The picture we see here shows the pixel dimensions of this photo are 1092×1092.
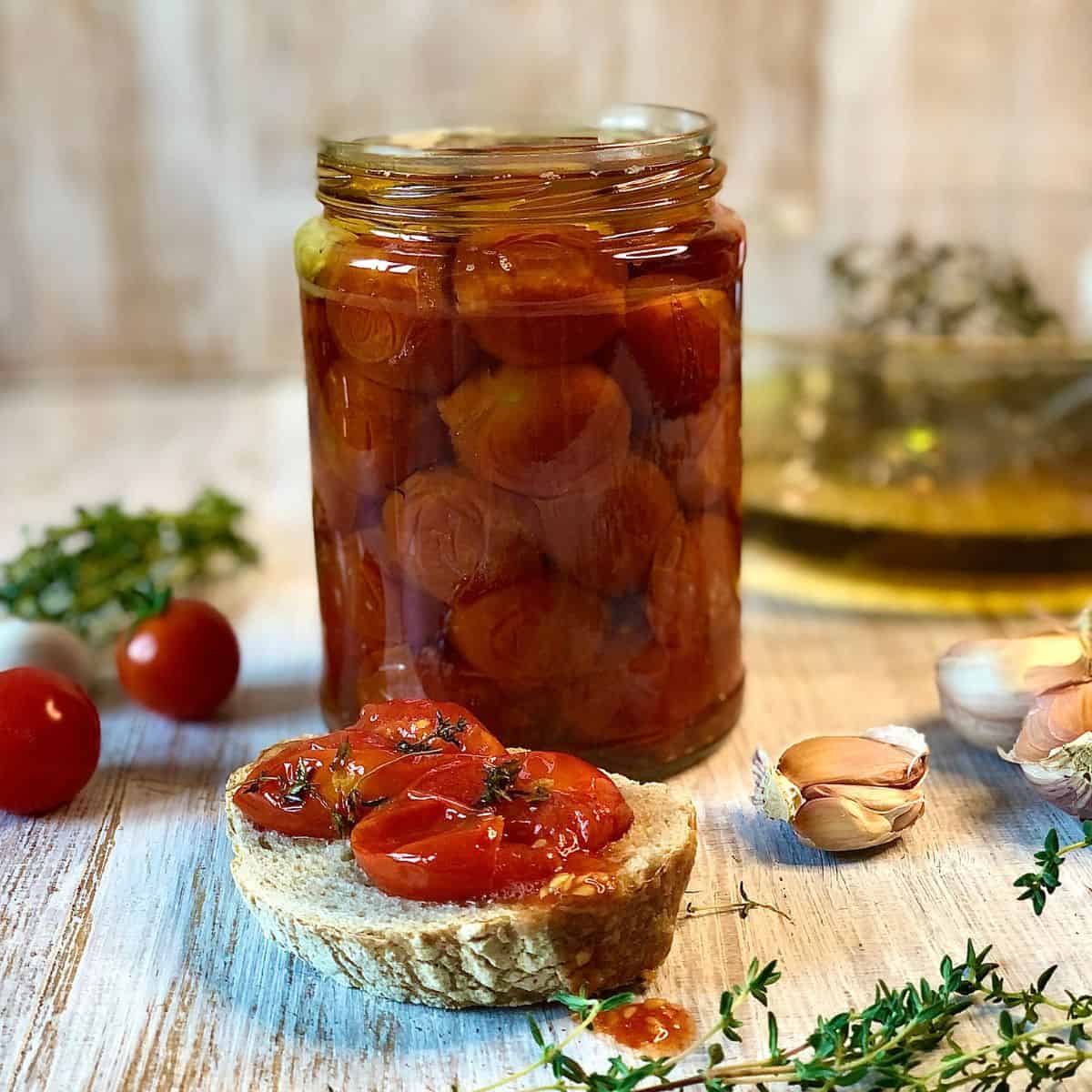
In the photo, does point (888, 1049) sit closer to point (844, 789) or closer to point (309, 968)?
point (844, 789)

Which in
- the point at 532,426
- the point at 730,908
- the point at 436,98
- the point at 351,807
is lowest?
the point at 730,908

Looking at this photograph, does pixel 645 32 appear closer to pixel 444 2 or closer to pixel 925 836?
pixel 444 2

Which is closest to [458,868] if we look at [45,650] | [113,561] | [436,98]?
[45,650]

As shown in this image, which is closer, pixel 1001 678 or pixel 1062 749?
pixel 1062 749

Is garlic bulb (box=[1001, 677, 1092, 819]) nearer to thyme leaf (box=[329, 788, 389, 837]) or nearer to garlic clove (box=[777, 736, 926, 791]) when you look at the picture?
garlic clove (box=[777, 736, 926, 791])

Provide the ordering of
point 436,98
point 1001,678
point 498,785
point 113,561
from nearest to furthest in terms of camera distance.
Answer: point 498,785
point 1001,678
point 113,561
point 436,98

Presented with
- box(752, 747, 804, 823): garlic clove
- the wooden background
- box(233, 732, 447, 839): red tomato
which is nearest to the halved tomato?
box(233, 732, 447, 839): red tomato

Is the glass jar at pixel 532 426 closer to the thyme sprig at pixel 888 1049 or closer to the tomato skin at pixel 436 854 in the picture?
the tomato skin at pixel 436 854
